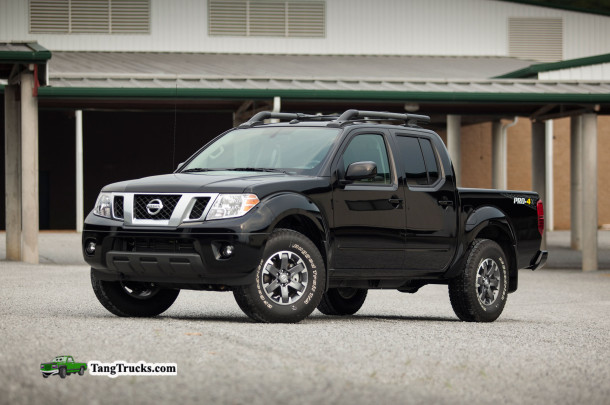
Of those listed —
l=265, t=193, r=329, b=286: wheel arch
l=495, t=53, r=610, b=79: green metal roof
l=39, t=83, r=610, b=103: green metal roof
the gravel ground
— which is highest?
l=495, t=53, r=610, b=79: green metal roof

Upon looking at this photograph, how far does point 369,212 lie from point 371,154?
65 cm

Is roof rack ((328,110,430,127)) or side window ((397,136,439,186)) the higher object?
roof rack ((328,110,430,127))

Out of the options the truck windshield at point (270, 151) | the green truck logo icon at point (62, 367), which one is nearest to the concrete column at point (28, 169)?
the truck windshield at point (270, 151)

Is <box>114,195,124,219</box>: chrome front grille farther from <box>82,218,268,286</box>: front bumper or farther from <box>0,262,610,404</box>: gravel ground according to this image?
<box>0,262,610,404</box>: gravel ground

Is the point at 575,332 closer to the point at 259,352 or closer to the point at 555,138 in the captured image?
the point at 259,352

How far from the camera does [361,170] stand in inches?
418

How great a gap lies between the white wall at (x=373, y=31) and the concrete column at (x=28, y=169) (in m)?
18.2

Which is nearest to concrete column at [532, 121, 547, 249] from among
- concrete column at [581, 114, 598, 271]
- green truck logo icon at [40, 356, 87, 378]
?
concrete column at [581, 114, 598, 271]

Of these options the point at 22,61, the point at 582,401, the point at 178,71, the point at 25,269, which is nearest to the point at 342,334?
the point at 582,401

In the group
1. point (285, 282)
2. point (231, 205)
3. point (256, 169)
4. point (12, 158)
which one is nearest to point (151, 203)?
point (231, 205)

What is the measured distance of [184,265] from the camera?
32.4 feet

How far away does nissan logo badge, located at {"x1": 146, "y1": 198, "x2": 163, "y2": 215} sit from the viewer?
1013 centimetres

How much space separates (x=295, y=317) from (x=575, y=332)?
286 centimetres

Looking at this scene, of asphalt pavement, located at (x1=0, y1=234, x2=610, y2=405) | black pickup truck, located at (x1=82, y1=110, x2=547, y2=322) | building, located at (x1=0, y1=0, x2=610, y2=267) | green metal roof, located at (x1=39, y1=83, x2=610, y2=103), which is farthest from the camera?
building, located at (x1=0, y1=0, x2=610, y2=267)
